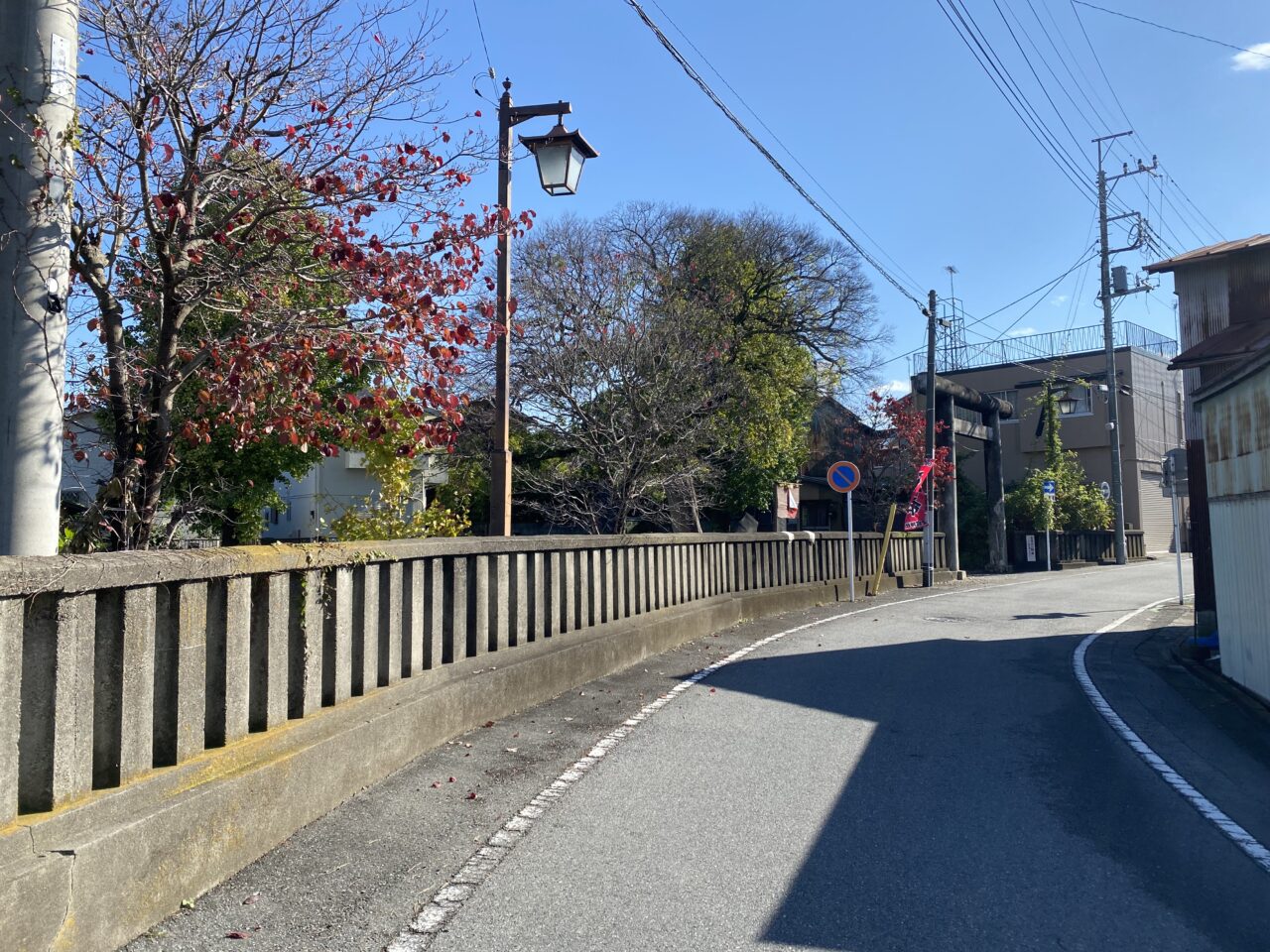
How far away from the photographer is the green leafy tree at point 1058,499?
36.8m

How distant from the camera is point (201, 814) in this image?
4102mm

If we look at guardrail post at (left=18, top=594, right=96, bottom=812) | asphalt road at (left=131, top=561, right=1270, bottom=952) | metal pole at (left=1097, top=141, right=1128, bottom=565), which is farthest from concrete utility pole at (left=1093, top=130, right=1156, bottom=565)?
guardrail post at (left=18, top=594, right=96, bottom=812)

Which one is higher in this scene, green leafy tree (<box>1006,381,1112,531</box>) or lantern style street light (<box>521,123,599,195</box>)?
lantern style street light (<box>521,123,599,195</box>)

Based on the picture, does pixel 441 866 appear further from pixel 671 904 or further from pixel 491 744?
pixel 491 744

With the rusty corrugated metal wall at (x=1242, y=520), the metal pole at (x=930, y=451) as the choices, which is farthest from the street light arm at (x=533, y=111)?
the metal pole at (x=930, y=451)

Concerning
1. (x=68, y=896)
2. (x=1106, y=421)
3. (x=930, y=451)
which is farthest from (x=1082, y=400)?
(x=68, y=896)

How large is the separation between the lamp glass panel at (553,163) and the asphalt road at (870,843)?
4.97 metres

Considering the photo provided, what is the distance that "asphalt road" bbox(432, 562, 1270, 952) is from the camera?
4.05 metres

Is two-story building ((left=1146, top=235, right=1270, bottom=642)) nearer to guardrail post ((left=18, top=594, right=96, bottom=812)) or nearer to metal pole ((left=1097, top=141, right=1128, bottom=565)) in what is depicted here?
guardrail post ((left=18, top=594, right=96, bottom=812))

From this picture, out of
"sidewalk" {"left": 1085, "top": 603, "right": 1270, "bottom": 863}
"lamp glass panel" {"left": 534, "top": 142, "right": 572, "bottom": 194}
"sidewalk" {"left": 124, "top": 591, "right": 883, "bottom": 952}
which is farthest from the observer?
"lamp glass panel" {"left": 534, "top": 142, "right": 572, "bottom": 194}

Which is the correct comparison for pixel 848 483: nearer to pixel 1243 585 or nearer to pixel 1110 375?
pixel 1243 585

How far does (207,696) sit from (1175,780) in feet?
19.7

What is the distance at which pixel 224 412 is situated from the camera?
548 cm

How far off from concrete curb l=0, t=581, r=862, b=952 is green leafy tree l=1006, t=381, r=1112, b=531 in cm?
3292
